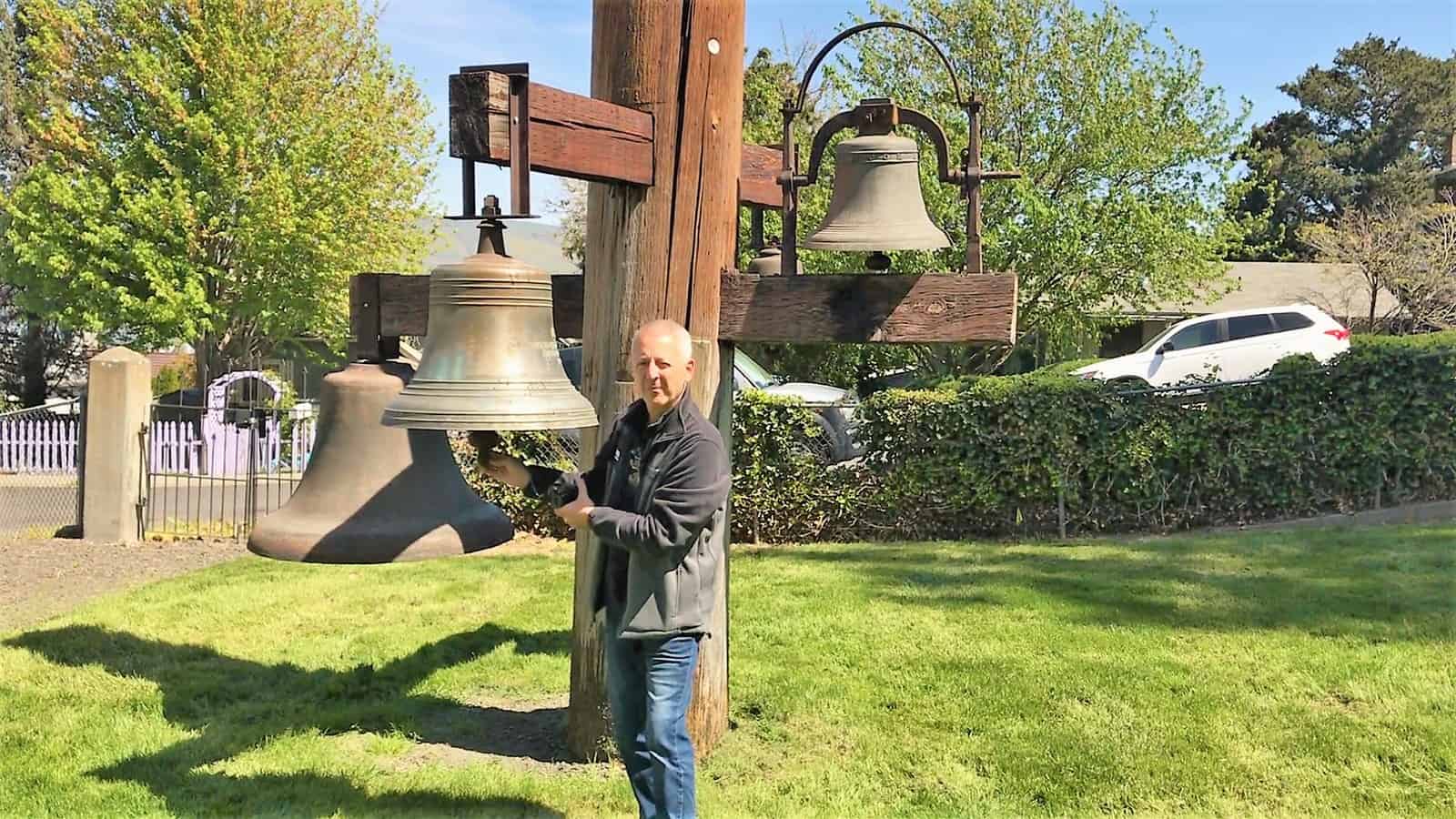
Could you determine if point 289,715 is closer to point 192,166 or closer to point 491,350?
point 491,350

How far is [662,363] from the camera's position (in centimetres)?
299

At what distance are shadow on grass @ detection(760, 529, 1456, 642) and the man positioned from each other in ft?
11.4

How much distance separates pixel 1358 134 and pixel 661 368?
42.6 meters

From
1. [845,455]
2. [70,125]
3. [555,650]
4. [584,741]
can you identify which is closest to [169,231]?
[70,125]

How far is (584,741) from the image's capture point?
4160 mm

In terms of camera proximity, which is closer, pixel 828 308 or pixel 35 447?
pixel 828 308

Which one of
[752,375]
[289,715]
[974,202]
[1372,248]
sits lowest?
[289,715]

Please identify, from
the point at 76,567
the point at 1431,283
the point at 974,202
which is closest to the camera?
the point at 974,202

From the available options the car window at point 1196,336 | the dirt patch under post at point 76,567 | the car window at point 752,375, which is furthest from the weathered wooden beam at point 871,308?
the car window at point 1196,336

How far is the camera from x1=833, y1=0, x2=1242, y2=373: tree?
1502 cm

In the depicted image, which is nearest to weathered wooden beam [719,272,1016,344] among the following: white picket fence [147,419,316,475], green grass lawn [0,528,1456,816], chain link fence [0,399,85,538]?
green grass lawn [0,528,1456,816]

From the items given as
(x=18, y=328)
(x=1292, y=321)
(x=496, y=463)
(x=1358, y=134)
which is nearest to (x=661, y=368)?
(x=496, y=463)

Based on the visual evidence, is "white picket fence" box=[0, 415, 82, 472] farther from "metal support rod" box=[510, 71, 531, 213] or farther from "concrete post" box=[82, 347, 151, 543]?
"metal support rod" box=[510, 71, 531, 213]

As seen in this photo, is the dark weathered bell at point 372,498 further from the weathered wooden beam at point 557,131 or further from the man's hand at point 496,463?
the weathered wooden beam at point 557,131
